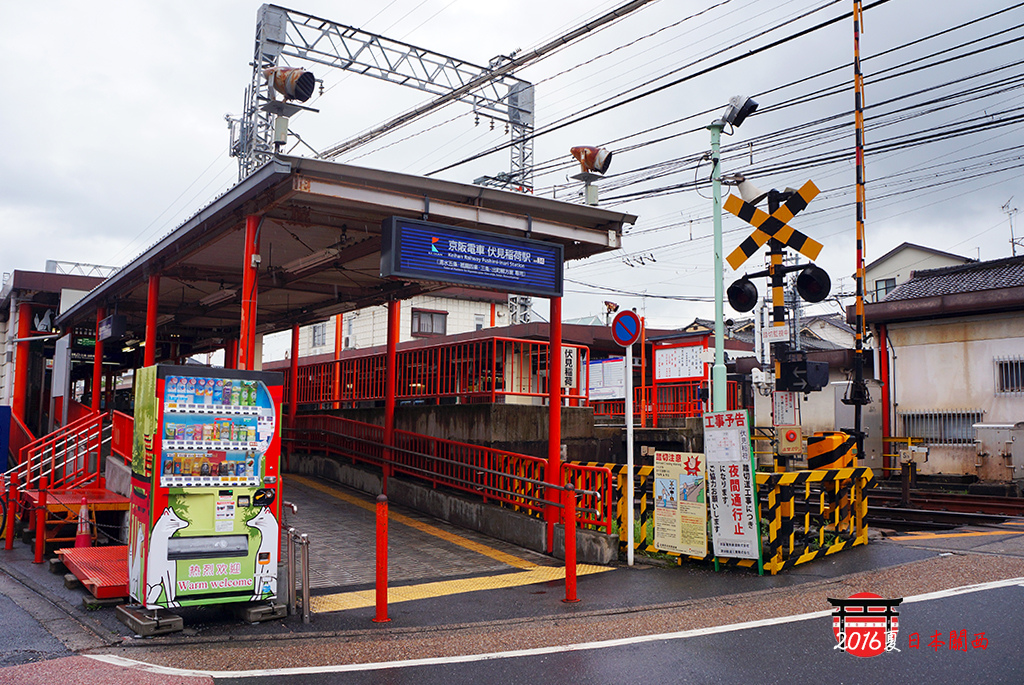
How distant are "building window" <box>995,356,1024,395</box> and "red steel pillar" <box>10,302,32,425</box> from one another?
92.7 feet

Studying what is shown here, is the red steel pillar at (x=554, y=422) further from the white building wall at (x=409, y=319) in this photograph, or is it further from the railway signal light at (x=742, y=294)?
the white building wall at (x=409, y=319)

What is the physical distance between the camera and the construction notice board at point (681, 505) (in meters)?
10.1

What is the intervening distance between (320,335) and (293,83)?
1223 inches

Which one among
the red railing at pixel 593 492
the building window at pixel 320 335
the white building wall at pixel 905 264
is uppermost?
the white building wall at pixel 905 264

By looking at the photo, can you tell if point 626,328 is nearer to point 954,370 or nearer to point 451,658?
point 451,658

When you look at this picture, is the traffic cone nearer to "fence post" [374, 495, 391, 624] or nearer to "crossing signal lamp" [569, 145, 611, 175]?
"fence post" [374, 495, 391, 624]

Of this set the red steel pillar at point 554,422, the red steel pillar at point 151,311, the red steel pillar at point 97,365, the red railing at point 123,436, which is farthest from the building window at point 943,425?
the red steel pillar at point 97,365

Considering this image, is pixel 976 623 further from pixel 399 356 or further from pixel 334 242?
pixel 399 356

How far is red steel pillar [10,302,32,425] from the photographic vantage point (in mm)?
21484

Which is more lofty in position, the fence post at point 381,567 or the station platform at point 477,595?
the fence post at point 381,567

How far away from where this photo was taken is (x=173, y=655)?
21.2 ft

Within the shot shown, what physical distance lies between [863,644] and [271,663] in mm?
4859

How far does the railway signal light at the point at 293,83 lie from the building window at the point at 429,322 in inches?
953

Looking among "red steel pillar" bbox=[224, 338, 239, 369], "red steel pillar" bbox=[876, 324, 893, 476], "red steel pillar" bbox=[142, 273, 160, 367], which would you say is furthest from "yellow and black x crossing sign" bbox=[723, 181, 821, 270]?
"red steel pillar" bbox=[224, 338, 239, 369]
